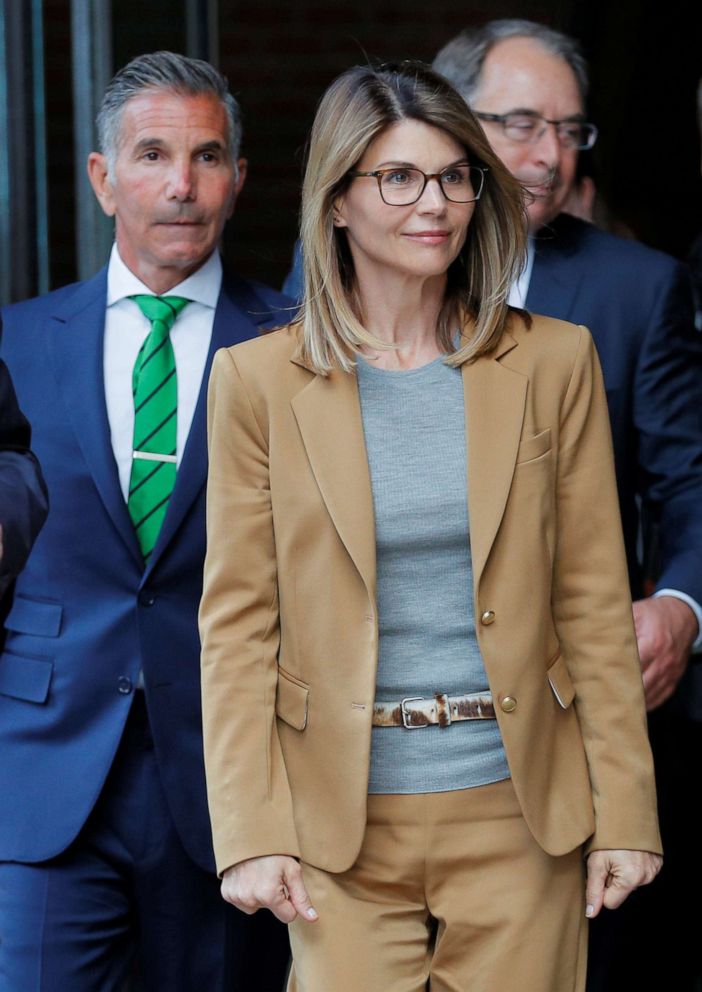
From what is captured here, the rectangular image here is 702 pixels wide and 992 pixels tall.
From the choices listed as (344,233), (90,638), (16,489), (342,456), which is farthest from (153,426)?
(342,456)

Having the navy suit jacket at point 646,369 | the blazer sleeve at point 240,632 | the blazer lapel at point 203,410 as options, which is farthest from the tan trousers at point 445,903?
the navy suit jacket at point 646,369

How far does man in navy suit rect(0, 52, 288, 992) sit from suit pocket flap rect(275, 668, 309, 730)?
0.49 meters

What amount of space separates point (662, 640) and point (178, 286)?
0.98 m

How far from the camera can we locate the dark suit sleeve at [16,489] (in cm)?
234

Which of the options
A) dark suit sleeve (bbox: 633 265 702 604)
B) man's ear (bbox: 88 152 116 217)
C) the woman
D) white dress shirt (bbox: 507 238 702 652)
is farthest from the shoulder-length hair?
man's ear (bbox: 88 152 116 217)

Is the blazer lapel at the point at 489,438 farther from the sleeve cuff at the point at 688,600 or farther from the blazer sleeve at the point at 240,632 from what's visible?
the sleeve cuff at the point at 688,600

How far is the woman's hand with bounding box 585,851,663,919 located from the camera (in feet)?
7.41

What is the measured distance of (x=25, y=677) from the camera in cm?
280

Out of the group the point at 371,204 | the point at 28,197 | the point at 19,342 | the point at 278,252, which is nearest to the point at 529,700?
the point at 371,204

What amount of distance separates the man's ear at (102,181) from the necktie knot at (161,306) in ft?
0.73

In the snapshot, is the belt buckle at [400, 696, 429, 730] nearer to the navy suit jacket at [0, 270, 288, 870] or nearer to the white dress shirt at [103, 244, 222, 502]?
the navy suit jacket at [0, 270, 288, 870]

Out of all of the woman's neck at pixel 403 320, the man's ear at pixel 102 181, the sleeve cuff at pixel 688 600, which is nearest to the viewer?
the woman's neck at pixel 403 320

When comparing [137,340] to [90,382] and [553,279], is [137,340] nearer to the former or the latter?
[90,382]

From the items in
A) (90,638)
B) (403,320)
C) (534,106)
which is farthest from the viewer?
(534,106)
